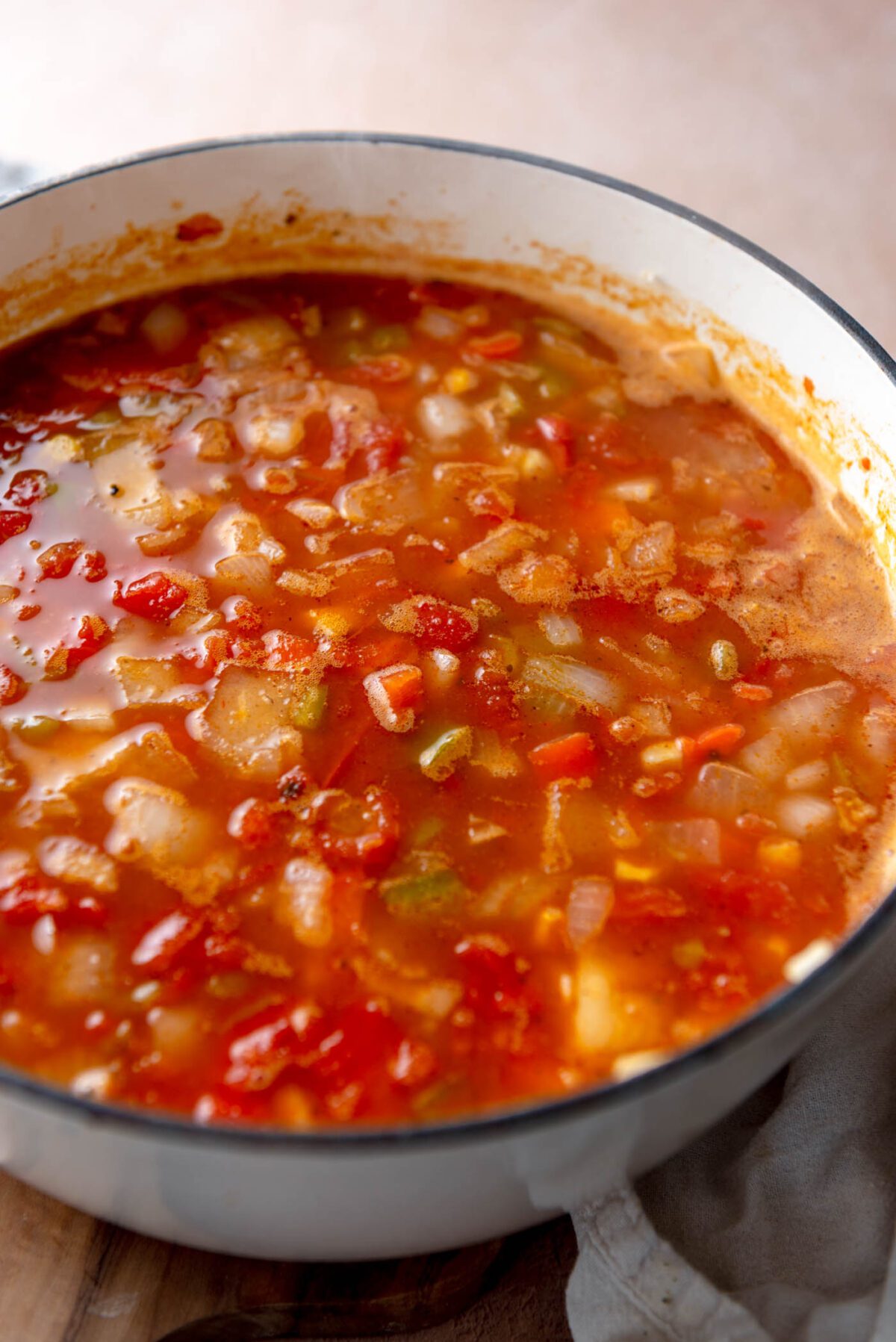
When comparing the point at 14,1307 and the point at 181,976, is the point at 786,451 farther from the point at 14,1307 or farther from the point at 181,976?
the point at 14,1307

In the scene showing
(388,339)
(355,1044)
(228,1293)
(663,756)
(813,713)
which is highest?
(813,713)

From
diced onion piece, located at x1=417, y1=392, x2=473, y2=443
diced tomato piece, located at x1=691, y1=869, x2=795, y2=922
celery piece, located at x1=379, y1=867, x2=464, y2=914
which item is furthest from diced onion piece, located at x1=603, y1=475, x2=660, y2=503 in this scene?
celery piece, located at x1=379, y1=867, x2=464, y2=914

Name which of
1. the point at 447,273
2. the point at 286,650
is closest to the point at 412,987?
the point at 286,650

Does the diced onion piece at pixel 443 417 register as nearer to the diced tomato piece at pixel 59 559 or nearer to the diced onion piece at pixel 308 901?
the diced tomato piece at pixel 59 559

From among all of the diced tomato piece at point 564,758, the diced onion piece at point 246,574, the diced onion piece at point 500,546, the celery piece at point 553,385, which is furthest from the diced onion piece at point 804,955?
the celery piece at point 553,385

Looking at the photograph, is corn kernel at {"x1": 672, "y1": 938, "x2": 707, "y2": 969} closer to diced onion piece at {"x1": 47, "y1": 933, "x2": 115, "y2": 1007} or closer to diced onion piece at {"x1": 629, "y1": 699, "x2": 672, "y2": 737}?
diced onion piece at {"x1": 629, "y1": 699, "x2": 672, "y2": 737}

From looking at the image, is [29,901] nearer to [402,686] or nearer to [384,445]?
[402,686]

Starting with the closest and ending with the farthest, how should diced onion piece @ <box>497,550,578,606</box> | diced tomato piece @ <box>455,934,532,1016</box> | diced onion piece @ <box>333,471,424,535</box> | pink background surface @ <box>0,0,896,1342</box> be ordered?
diced tomato piece @ <box>455,934,532,1016</box>
diced onion piece @ <box>497,550,578,606</box>
diced onion piece @ <box>333,471,424,535</box>
pink background surface @ <box>0,0,896,1342</box>
